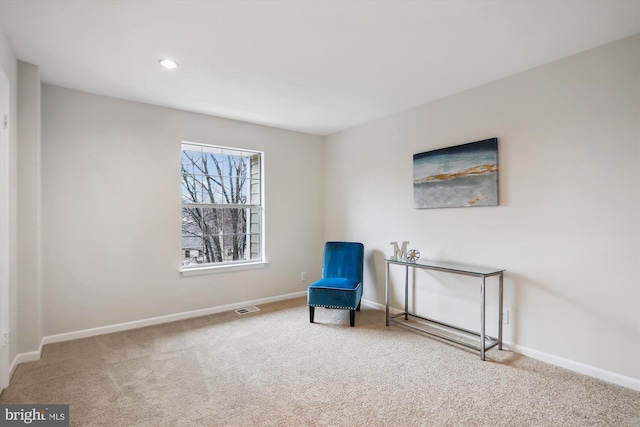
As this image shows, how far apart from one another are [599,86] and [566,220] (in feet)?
3.37

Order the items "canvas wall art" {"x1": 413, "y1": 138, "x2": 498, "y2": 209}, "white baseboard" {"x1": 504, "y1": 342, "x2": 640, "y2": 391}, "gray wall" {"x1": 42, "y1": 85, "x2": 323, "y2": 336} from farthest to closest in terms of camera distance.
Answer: "gray wall" {"x1": 42, "y1": 85, "x2": 323, "y2": 336}, "canvas wall art" {"x1": 413, "y1": 138, "x2": 498, "y2": 209}, "white baseboard" {"x1": 504, "y1": 342, "x2": 640, "y2": 391}

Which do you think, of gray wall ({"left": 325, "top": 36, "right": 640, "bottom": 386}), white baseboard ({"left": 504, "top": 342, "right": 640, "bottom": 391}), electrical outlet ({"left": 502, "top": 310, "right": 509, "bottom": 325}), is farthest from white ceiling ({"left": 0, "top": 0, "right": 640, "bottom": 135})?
white baseboard ({"left": 504, "top": 342, "right": 640, "bottom": 391})

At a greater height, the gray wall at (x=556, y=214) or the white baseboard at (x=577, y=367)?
the gray wall at (x=556, y=214)

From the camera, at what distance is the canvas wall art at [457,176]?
116 inches

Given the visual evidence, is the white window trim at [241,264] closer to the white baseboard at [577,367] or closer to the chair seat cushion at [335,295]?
the chair seat cushion at [335,295]

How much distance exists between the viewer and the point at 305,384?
2277 millimetres

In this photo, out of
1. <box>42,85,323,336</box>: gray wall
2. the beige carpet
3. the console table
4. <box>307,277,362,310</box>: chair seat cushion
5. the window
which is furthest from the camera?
the window

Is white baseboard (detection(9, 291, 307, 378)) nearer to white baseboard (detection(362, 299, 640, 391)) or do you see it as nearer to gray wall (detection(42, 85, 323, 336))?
gray wall (detection(42, 85, 323, 336))

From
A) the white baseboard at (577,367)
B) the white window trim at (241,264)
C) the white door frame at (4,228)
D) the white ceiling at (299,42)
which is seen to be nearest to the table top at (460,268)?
the white baseboard at (577,367)

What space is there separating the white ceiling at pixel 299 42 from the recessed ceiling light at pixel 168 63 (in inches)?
1.8

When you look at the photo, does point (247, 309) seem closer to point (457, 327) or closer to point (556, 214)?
point (457, 327)

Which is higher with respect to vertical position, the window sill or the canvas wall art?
the canvas wall art

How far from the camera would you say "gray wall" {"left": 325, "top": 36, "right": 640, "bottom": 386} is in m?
2.25

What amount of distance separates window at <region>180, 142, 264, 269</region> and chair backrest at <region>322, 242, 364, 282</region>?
99 cm
